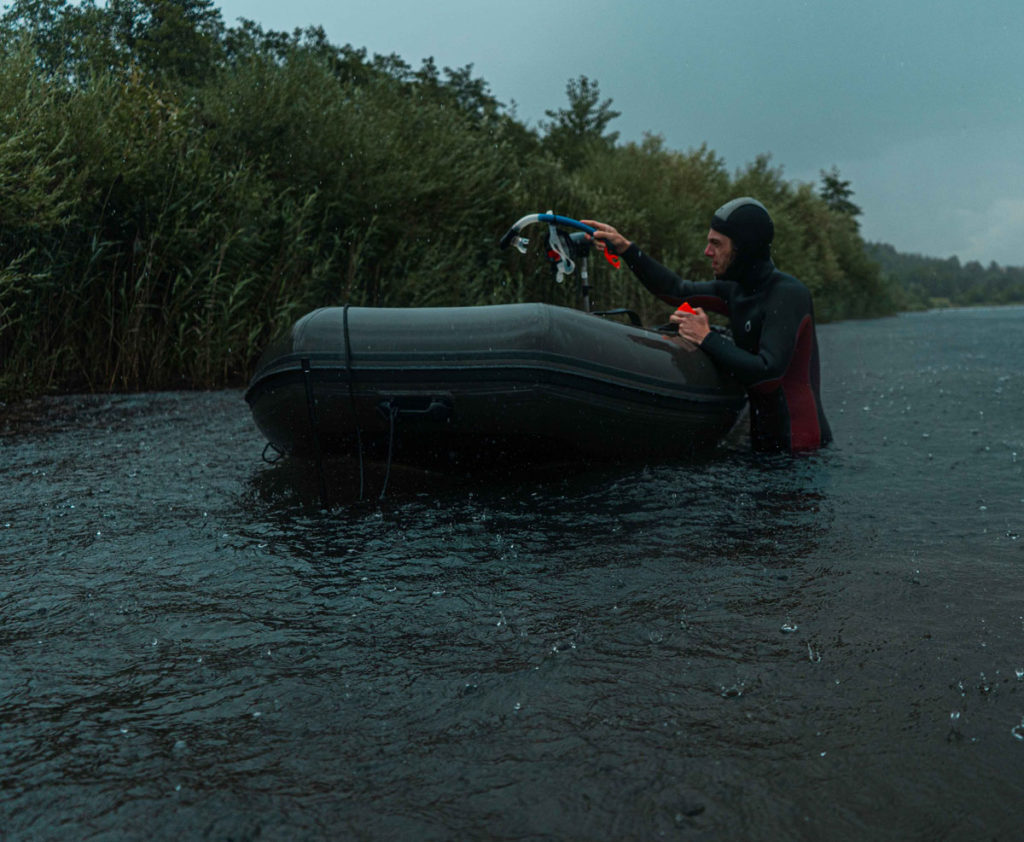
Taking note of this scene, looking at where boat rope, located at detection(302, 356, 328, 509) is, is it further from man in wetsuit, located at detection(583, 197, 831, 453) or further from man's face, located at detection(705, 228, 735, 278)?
man's face, located at detection(705, 228, 735, 278)

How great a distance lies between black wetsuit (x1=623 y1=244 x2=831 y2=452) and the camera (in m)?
4.94

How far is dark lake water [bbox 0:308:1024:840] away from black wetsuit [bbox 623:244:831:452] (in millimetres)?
653

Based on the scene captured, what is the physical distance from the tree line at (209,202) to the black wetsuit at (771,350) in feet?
16.5

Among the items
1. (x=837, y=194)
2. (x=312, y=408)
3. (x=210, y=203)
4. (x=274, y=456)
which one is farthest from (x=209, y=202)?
(x=837, y=194)

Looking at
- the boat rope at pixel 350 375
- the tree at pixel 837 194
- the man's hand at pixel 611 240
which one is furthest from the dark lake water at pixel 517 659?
the tree at pixel 837 194

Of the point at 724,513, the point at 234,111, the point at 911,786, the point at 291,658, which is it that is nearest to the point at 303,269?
the point at 234,111

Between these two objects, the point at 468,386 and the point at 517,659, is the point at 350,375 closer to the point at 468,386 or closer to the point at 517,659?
the point at 468,386

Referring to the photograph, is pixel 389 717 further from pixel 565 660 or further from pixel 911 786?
pixel 911 786

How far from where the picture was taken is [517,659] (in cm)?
247

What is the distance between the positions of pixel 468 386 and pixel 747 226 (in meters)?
1.86

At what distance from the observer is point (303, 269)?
10602 mm

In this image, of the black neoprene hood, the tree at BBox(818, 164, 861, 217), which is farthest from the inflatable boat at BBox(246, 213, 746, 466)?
the tree at BBox(818, 164, 861, 217)

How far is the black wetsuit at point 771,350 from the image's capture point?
16.2ft

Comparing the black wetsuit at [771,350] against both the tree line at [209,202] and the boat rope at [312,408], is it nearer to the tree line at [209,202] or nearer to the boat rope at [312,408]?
the boat rope at [312,408]
